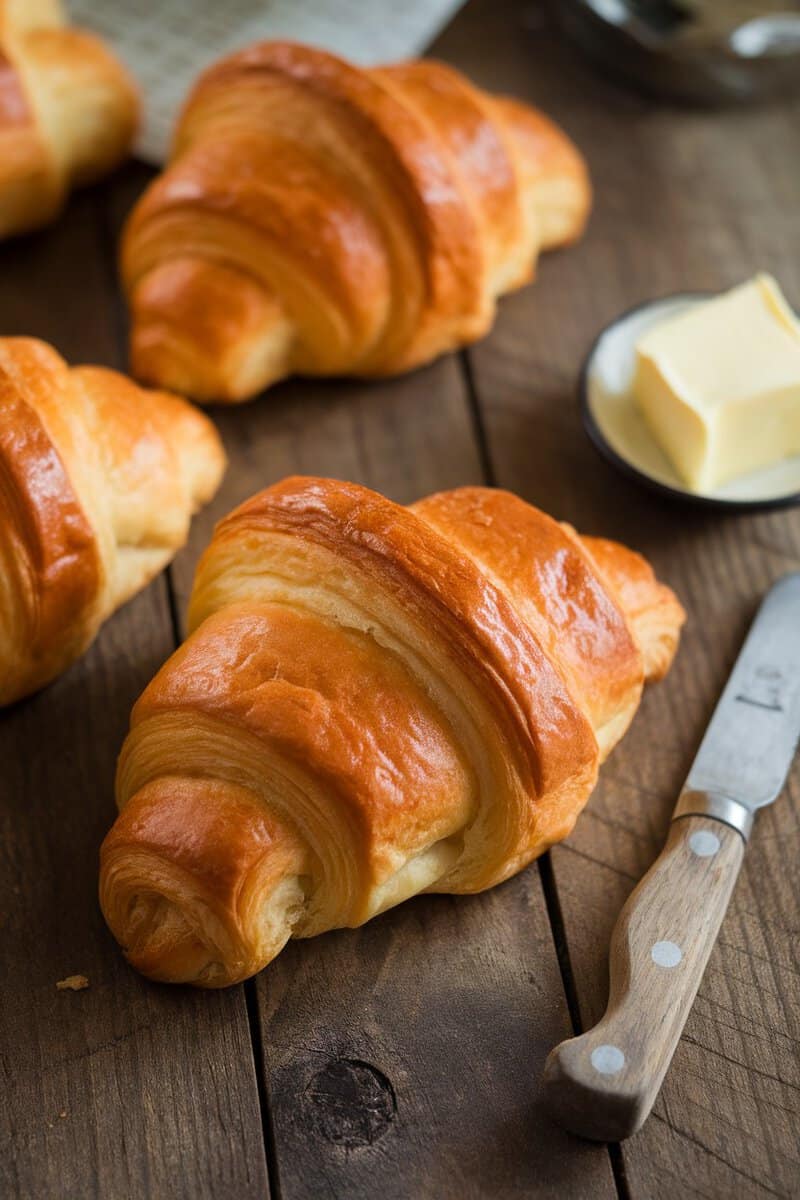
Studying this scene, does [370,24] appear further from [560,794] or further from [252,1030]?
[252,1030]

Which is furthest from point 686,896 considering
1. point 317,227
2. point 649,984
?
point 317,227

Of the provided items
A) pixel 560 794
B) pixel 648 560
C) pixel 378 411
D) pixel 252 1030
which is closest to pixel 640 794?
pixel 560 794

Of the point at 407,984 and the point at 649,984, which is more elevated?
the point at 649,984

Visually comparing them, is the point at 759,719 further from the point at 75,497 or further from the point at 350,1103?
the point at 75,497

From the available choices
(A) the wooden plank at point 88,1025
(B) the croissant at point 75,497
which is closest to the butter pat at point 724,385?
(B) the croissant at point 75,497

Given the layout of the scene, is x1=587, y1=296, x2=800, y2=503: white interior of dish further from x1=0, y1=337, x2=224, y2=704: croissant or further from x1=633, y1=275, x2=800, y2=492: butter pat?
x1=0, y1=337, x2=224, y2=704: croissant
